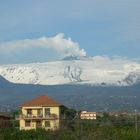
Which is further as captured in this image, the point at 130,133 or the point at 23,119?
the point at 23,119

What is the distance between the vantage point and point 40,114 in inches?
3036

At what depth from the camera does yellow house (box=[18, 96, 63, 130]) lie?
75.6 metres

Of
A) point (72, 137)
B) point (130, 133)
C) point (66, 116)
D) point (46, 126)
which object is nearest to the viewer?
point (72, 137)

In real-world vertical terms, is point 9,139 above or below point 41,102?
below

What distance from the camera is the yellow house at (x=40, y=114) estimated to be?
2977 inches

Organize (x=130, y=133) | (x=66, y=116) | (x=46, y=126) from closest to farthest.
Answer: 1. (x=130, y=133)
2. (x=46, y=126)
3. (x=66, y=116)

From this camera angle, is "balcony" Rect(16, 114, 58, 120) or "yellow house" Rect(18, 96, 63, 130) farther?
"yellow house" Rect(18, 96, 63, 130)

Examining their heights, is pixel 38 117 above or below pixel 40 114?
below

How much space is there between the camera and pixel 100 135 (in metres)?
54.0

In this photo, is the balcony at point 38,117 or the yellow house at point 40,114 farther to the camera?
the yellow house at point 40,114

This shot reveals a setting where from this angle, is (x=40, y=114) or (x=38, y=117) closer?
(x=38, y=117)

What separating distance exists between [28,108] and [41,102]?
1626 millimetres

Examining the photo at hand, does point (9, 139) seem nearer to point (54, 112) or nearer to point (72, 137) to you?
point (72, 137)

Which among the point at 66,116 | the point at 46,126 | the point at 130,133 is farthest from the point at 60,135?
the point at 66,116
